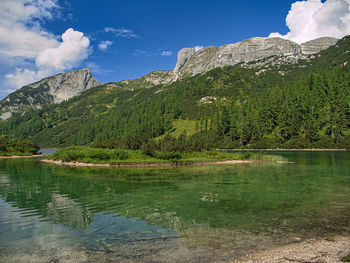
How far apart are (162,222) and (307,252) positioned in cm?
1027

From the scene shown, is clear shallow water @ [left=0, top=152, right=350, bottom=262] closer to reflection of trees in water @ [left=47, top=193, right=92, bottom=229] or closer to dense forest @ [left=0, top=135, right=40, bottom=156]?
reflection of trees in water @ [left=47, top=193, right=92, bottom=229]

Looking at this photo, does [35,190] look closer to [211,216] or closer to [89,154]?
[211,216]

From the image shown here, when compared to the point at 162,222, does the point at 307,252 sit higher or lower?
higher

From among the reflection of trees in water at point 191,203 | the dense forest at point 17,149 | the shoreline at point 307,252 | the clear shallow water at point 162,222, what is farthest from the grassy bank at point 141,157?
the shoreline at point 307,252

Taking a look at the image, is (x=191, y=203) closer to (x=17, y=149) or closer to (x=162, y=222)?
(x=162, y=222)

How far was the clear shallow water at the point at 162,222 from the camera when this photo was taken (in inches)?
527

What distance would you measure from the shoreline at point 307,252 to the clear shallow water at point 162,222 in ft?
2.62

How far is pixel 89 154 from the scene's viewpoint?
7788 cm

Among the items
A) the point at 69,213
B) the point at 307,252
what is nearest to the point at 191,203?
the point at 69,213

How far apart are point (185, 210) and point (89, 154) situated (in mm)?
62153

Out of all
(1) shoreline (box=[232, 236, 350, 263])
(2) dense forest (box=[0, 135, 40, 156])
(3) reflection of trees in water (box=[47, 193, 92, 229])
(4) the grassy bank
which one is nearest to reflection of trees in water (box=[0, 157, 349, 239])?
(3) reflection of trees in water (box=[47, 193, 92, 229])

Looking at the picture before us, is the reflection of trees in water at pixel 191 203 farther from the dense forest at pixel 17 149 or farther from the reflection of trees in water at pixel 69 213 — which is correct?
the dense forest at pixel 17 149

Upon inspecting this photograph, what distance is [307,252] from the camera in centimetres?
1261

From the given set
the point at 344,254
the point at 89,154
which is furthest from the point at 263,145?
the point at 344,254
